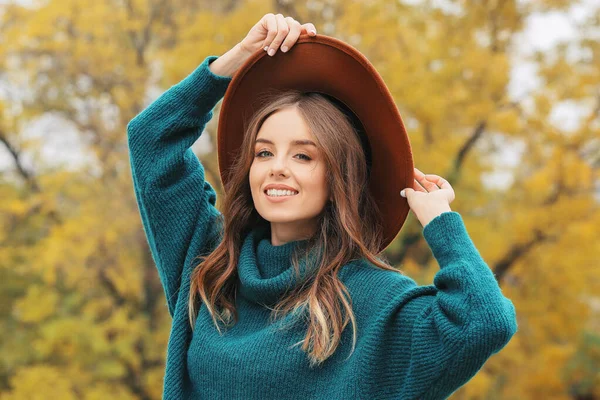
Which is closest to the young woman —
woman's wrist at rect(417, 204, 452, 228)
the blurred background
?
woman's wrist at rect(417, 204, 452, 228)

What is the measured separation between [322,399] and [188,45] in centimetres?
629

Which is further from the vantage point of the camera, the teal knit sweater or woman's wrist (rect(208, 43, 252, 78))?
woman's wrist (rect(208, 43, 252, 78))

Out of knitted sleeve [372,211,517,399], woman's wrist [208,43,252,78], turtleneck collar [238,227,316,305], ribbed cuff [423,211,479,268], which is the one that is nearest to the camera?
knitted sleeve [372,211,517,399]

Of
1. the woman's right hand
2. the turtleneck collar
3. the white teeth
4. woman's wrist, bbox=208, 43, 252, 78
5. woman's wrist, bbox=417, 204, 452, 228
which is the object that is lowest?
the turtleneck collar

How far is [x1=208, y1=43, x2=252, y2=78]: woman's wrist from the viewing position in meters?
1.85

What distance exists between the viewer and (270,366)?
1570 mm

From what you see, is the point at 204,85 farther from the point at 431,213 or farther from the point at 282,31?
the point at 431,213

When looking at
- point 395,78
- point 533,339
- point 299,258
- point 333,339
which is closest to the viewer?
point 333,339

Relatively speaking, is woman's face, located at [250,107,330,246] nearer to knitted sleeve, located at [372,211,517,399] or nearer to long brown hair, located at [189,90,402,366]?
long brown hair, located at [189,90,402,366]

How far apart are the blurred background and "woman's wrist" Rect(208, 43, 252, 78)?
4987 mm

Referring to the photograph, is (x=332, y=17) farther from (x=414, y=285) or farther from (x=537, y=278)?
(x=414, y=285)

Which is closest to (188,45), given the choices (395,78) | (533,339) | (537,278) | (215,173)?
(215,173)

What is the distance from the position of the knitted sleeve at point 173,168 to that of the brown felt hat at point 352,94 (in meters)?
0.09

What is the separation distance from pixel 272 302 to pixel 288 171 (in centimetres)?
32
